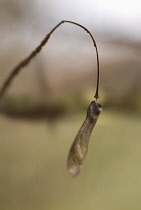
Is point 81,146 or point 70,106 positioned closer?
point 81,146

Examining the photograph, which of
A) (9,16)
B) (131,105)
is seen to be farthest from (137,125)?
(9,16)

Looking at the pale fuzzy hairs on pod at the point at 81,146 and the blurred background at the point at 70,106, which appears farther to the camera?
the blurred background at the point at 70,106

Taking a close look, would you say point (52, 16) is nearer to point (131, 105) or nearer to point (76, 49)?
point (76, 49)

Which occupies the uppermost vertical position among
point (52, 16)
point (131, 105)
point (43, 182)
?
point (52, 16)

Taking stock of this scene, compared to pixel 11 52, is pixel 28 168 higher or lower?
lower
